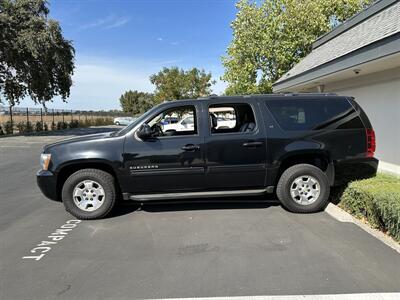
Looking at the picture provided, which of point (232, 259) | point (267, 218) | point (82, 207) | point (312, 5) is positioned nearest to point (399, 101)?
point (267, 218)

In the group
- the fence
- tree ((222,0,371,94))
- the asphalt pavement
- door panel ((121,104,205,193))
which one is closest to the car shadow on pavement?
the asphalt pavement

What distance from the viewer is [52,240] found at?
511 cm

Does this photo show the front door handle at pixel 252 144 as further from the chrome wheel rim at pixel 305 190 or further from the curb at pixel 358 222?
the curb at pixel 358 222

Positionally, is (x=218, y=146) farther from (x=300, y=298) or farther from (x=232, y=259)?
(x=300, y=298)

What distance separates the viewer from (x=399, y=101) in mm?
8688

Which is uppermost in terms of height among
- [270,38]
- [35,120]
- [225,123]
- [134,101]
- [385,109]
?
[134,101]

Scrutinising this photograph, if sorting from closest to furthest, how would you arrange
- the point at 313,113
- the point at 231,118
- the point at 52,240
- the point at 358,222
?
1. the point at 52,240
2. the point at 358,222
3. the point at 313,113
4. the point at 231,118

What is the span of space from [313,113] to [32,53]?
1003 inches

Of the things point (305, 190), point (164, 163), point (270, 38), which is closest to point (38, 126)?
point (270, 38)

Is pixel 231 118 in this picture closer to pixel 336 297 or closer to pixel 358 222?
pixel 358 222

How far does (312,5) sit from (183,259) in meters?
22.5

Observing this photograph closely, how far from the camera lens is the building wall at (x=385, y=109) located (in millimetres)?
8875

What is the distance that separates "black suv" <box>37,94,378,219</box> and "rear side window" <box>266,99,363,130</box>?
2cm

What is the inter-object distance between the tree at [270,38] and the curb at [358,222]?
17.1 meters
